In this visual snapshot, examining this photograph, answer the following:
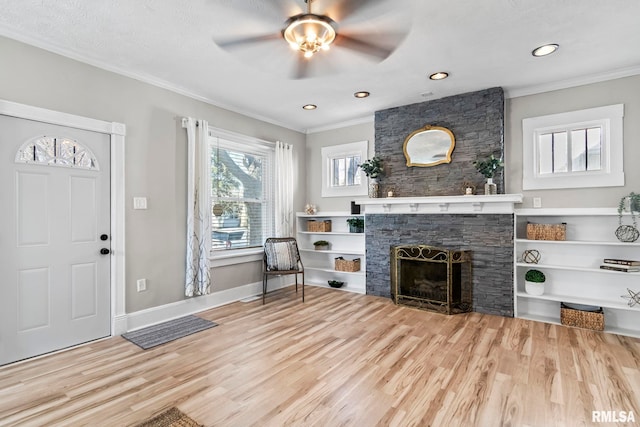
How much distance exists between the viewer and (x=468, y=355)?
8.87ft

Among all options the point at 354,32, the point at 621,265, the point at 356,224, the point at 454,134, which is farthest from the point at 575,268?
the point at 354,32

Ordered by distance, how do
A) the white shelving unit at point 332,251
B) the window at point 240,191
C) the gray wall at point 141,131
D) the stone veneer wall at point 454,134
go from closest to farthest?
the gray wall at point 141,131 → the stone veneer wall at point 454,134 → the window at point 240,191 → the white shelving unit at point 332,251

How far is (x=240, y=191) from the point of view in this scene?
184 inches

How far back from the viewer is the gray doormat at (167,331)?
3.02 metres

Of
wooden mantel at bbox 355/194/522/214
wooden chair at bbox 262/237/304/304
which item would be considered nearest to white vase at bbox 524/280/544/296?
wooden mantel at bbox 355/194/522/214

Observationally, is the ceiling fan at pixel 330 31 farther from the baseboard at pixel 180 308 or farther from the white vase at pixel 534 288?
the white vase at pixel 534 288

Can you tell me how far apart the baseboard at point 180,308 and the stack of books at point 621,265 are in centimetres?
423

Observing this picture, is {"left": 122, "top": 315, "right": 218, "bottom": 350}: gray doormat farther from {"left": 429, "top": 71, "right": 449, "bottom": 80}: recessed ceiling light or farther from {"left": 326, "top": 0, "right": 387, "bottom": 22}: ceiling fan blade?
{"left": 429, "top": 71, "right": 449, "bottom": 80}: recessed ceiling light

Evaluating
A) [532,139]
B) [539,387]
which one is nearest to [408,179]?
[532,139]

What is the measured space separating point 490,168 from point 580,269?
4.57 feet

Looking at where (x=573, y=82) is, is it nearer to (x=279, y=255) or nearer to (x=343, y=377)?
(x=343, y=377)

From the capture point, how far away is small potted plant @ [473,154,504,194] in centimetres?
370

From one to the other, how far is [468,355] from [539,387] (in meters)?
0.57

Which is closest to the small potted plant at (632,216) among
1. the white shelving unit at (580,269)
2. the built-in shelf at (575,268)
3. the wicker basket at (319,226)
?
the white shelving unit at (580,269)
